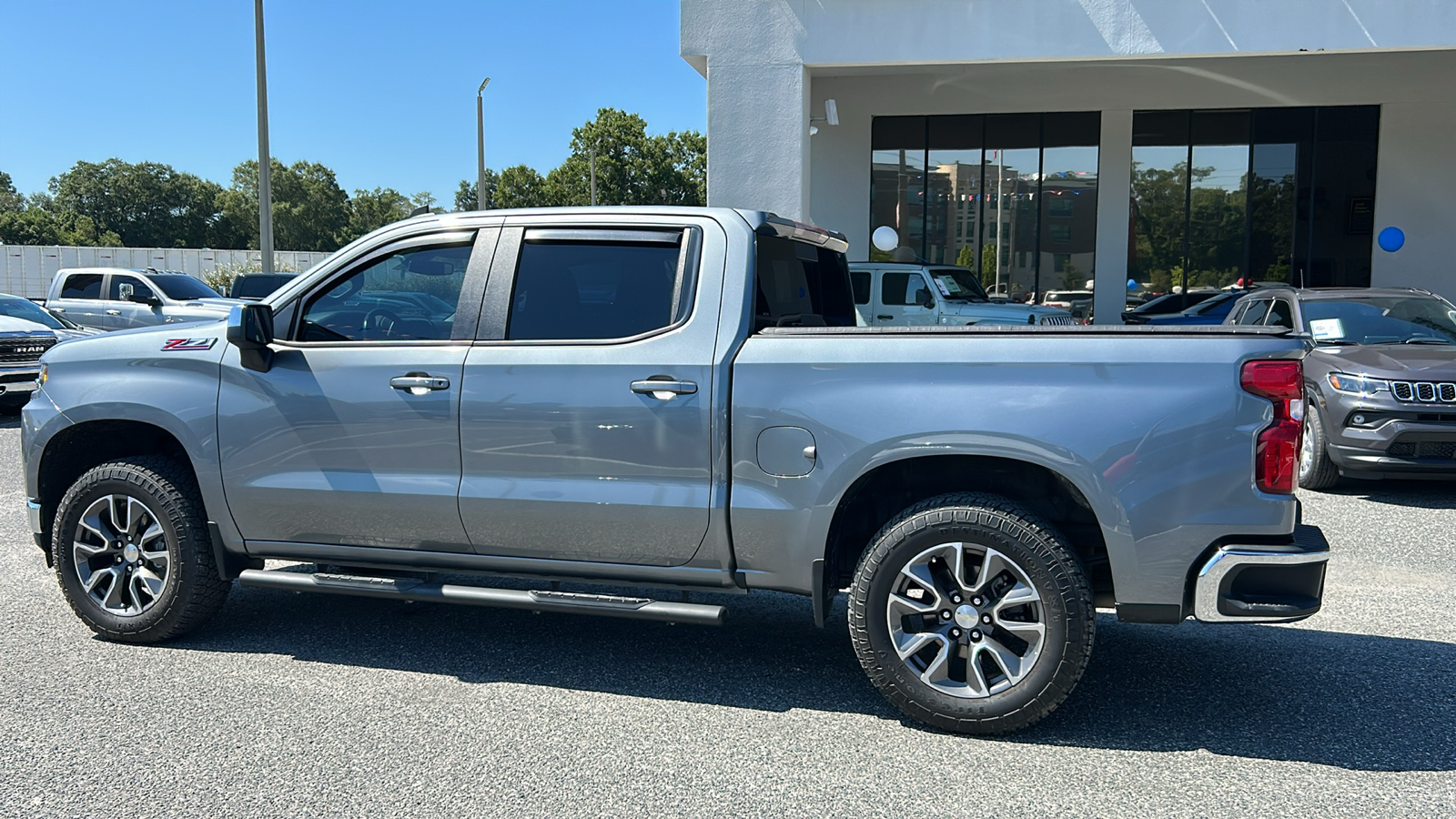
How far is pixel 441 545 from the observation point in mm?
4648

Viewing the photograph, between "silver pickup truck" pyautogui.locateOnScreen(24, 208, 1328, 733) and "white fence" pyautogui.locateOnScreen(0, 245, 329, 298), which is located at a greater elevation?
"white fence" pyautogui.locateOnScreen(0, 245, 329, 298)

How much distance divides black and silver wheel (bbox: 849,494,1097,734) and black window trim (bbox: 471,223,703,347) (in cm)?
123

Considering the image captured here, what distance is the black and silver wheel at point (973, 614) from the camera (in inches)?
152

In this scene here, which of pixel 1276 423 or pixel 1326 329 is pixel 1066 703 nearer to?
pixel 1276 423

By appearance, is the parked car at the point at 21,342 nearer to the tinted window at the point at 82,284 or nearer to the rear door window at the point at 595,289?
the tinted window at the point at 82,284

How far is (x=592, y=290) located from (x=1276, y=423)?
261cm

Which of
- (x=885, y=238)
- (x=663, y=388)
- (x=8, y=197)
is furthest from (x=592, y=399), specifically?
(x=8, y=197)

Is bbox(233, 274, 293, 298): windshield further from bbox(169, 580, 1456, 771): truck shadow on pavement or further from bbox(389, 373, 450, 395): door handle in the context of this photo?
bbox(389, 373, 450, 395): door handle

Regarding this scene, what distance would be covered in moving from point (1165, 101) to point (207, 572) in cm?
1998

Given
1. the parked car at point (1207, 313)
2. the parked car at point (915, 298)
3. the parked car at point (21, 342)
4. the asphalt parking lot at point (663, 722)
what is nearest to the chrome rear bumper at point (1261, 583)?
the asphalt parking lot at point (663, 722)

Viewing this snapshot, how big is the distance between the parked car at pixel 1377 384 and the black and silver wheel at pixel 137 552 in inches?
270

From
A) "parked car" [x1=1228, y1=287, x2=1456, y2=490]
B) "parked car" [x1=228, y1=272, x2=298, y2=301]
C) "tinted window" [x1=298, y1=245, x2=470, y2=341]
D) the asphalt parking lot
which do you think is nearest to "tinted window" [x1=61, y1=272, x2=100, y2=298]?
"parked car" [x1=228, y1=272, x2=298, y2=301]

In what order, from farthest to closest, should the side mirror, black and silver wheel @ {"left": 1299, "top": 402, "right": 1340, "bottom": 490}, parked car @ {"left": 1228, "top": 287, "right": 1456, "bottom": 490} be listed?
black and silver wheel @ {"left": 1299, "top": 402, "right": 1340, "bottom": 490}, parked car @ {"left": 1228, "top": 287, "right": 1456, "bottom": 490}, the side mirror

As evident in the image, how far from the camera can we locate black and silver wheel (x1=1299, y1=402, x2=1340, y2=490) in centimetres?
888
